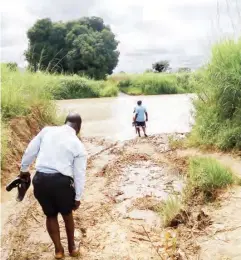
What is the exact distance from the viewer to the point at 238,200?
238 inches

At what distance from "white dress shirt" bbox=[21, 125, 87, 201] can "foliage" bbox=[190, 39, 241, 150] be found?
212 inches

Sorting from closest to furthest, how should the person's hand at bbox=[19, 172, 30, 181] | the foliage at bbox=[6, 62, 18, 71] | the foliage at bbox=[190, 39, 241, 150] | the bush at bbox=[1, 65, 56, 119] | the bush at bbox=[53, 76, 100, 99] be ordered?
1. the person's hand at bbox=[19, 172, 30, 181]
2. the foliage at bbox=[190, 39, 241, 150]
3. the bush at bbox=[1, 65, 56, 119]
4. the foliage at bbox=[6, 62, 18, 71]
5. the bush at bbox=[53, 76, 100, 99]

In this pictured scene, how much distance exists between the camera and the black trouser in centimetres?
436

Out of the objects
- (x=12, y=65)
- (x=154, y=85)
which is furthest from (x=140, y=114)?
(x=154, y=85)

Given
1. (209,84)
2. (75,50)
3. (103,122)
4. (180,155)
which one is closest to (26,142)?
(180,155)

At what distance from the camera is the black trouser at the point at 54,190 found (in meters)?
4.36

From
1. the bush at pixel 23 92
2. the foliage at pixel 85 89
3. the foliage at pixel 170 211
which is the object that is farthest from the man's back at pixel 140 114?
the foliage at pixel 85 89

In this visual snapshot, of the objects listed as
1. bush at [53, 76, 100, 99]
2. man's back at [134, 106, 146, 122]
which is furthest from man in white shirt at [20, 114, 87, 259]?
bush at [53, 76, 100, 99]

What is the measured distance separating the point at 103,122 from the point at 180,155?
9956mm

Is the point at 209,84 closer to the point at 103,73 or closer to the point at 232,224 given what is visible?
the point at 232,224

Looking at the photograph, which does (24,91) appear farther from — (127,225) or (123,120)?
(123,120)

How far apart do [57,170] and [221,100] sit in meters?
6.47

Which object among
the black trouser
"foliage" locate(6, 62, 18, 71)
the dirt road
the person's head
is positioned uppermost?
"foliage" locate(6, 62, 18, 71)

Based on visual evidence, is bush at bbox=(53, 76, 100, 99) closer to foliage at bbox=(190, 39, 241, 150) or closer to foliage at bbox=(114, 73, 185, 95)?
foliage at bbox=(114, 73, 185, 95)
